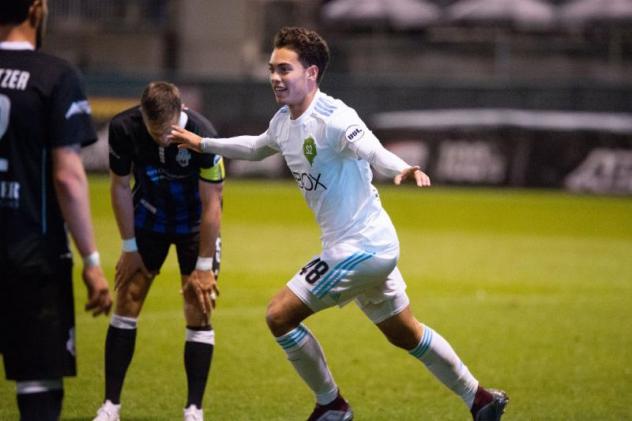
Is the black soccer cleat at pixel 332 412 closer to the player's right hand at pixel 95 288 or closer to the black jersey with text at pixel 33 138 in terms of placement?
the player's right hand at pixel 95 288

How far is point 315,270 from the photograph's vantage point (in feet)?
21.6

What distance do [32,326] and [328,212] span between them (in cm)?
213

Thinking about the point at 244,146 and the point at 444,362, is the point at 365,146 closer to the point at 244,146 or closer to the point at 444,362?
the point at 244,146

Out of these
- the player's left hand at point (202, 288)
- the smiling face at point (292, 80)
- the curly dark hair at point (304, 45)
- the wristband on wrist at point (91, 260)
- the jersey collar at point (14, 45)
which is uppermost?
the jersey collar at point (14, 45)

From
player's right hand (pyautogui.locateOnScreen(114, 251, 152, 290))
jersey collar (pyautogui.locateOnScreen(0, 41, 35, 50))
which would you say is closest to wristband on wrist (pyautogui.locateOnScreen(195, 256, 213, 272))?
player's right hand (pyautogui.locateOnScreen(114, 251, 152, 290))

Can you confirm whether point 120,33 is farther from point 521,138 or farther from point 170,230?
point 170,230

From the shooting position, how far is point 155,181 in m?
7.48

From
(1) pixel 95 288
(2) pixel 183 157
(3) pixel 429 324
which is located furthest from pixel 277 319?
(3) pixel 429 324

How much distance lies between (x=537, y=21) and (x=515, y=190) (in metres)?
10.5

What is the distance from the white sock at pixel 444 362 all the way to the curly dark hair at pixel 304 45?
1714 mm

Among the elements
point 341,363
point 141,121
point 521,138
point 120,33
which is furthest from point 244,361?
point 120,33

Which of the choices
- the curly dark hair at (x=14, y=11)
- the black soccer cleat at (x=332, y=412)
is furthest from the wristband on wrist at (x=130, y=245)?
the curly dark hair at (x=14, y=11)

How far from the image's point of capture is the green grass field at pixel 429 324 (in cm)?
811

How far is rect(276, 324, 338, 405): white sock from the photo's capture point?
6.77m
